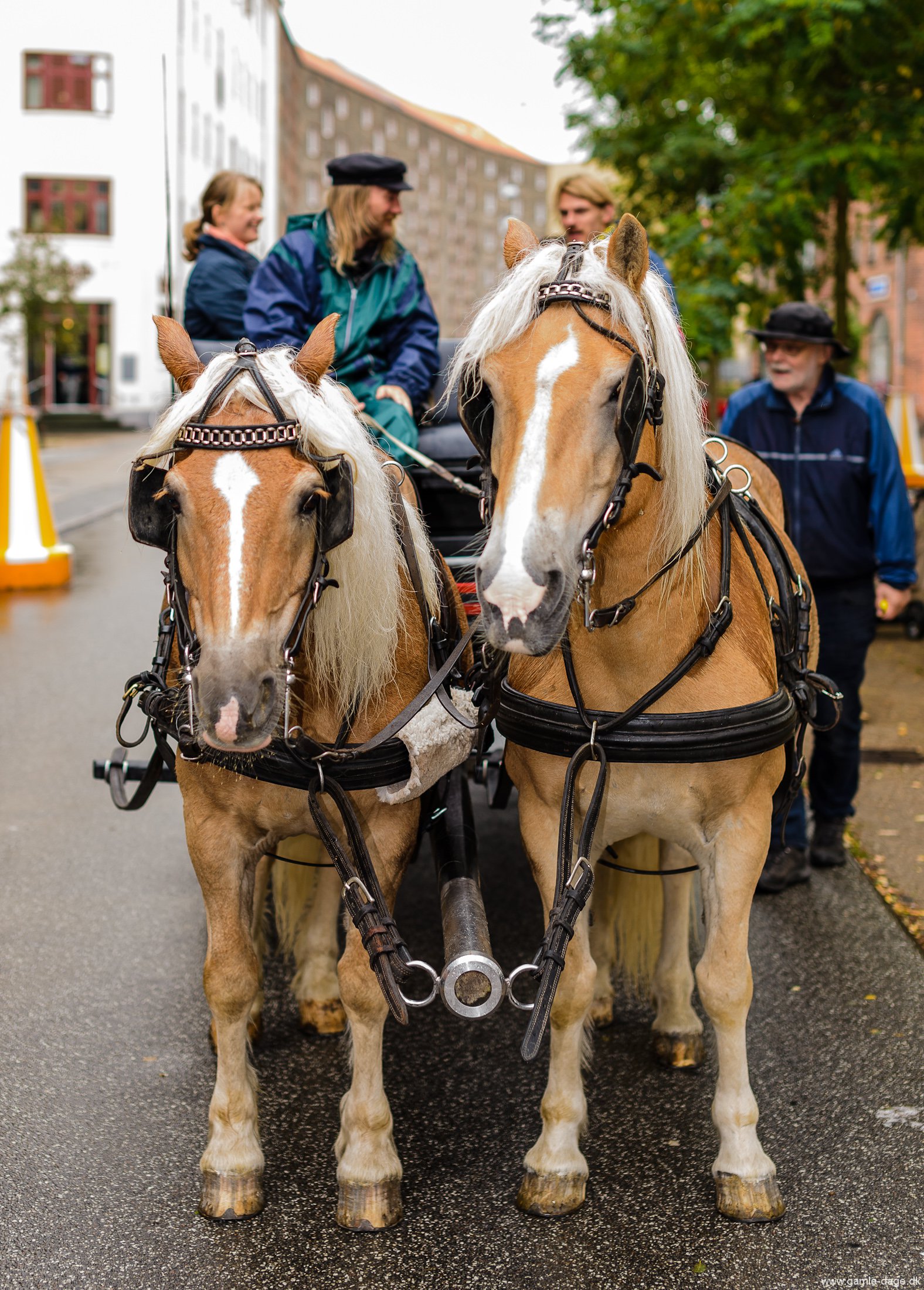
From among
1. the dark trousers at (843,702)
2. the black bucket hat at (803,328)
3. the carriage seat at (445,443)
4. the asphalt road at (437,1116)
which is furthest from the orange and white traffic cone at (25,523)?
the black bucket hat at (803,328)

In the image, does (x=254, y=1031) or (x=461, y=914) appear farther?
(x=254, y=1031)

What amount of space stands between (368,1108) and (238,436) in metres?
1.61

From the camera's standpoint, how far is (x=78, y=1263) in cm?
283

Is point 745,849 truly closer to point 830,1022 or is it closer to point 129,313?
point 830,1022

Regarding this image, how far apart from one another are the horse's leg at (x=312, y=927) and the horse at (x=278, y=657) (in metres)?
0.77

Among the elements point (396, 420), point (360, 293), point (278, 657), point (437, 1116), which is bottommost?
point (437, 1116)

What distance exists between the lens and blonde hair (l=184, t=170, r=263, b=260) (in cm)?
602

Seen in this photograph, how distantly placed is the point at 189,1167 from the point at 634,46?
37.2ft

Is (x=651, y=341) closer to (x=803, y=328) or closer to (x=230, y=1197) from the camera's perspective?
(x=230, y=1197)

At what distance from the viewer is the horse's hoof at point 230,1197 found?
118 inches

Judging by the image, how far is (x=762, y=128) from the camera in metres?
10.2

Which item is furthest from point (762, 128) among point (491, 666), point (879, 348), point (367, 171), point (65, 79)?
point (65, 79)

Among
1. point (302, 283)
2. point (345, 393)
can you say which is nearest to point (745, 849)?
point (345, 393)

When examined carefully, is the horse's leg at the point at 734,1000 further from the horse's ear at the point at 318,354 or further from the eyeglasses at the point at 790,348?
the eyeglasses at the point at 790,348
